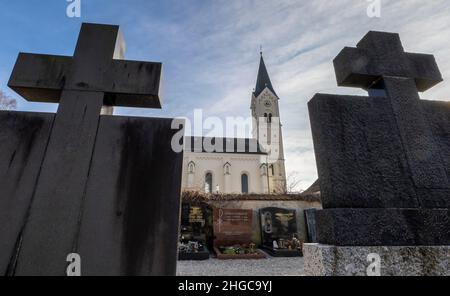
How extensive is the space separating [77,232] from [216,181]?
29.3 meters

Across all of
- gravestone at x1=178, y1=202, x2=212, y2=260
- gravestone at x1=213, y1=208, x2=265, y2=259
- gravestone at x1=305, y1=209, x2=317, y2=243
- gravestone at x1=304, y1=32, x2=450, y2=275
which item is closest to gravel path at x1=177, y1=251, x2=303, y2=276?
gravestone at x1=213, y1=208, x2=265, y2=259

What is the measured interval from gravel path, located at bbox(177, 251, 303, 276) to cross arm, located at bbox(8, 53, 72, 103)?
20.1ft

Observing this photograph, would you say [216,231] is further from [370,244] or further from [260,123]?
[260,123]

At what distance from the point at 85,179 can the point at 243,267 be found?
7.31 meters

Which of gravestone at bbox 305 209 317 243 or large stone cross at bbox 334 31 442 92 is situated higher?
large stone cross at bbox 334 31 442 92

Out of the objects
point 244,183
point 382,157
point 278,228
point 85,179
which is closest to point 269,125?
point 244,183

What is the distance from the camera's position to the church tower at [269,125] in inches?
1330

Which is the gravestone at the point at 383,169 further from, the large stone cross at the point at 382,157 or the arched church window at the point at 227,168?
the arched church window at the point at 227,168

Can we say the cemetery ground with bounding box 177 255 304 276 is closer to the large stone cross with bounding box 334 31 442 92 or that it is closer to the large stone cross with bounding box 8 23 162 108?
the large stone cross with bounding box 334 31 442 92

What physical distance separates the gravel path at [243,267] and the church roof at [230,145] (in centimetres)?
2451

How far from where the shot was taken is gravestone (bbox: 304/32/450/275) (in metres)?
1.45

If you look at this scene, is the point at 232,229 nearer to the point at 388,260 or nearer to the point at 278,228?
the point at 278,228

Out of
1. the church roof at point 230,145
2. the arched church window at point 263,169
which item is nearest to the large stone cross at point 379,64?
the arched church window at point 263,169

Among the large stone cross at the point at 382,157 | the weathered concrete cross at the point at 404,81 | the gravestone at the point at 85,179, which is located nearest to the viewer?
the gravestone at the point at 85,179
